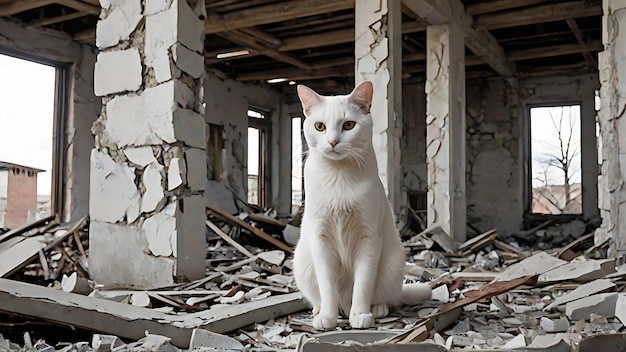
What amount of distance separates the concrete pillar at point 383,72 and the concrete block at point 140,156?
110 inches

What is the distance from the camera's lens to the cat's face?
2.91 m

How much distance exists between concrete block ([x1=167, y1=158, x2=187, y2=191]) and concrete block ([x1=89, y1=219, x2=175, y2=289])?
19.2 inches

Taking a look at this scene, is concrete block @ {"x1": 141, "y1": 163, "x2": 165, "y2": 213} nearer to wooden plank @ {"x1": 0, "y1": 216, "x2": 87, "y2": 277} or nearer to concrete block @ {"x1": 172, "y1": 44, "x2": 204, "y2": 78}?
concrete block @ {"x1": 172, "y1": 44, "x2": 204, "y2": 78}

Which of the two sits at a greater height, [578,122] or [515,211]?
[578,122]

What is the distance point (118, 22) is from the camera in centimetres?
471

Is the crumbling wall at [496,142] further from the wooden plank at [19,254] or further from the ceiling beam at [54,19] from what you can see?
the wooden plank at [19,254]

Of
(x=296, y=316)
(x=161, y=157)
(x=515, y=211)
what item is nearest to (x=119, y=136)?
(x=161, y=157)

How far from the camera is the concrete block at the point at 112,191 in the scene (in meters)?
4.57

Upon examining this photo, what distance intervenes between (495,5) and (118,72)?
5.98 metres

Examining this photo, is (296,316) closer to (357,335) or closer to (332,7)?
(357,335)

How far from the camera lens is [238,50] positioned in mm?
10305

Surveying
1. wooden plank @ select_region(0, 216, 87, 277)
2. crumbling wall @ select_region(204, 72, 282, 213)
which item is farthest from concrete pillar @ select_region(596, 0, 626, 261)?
crumbling wall @ select_region(204, 72, 282, 213)

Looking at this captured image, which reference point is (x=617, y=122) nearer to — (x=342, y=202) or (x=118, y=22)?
(x=342, y=202)

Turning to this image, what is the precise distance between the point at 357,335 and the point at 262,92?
10.9m
